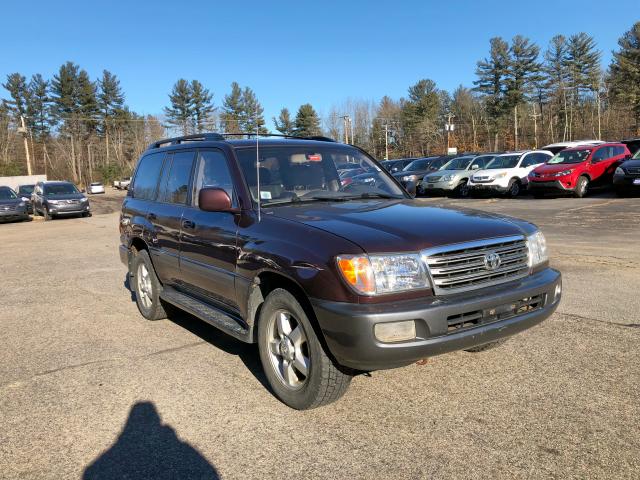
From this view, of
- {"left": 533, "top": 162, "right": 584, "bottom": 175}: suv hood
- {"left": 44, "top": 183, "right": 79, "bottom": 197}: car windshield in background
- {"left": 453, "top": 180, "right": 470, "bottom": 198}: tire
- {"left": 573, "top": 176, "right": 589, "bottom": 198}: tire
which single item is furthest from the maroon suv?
{"left": 44, "top": 183, "right": 79, "bottom": 197}: car windshield in background

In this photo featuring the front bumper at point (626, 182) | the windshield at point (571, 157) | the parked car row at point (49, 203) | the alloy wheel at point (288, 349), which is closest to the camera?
the alloy wheel at point (288, 349)

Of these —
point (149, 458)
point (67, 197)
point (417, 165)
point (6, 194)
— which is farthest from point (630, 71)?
point (149, 458)

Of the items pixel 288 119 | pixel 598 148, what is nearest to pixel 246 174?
pixel 598 148

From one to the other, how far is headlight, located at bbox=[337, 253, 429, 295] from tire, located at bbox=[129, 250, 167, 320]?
124 inches

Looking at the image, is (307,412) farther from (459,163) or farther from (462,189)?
(459,163)

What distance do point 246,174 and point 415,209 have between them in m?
1.37

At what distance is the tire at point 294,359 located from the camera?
3279mm

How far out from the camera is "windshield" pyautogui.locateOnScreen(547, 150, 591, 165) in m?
18.8

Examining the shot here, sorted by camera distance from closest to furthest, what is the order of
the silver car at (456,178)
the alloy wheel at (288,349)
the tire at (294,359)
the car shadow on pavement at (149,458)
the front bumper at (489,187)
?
the car shadow on pavement at (149,458) < the tire at (294,359) < the alloy wheel at (288,349) < the front bumper at (489,187) < the silver car at (456,178)

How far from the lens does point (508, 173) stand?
20344mm

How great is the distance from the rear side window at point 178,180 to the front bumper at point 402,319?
7.91ft

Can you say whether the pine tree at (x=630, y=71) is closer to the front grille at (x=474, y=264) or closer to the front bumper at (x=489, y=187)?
the front bumper at (x=489, y=187)

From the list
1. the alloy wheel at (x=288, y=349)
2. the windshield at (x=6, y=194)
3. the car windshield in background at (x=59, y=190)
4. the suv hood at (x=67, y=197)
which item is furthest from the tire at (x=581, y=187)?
the windshield at (x=6, y=194)

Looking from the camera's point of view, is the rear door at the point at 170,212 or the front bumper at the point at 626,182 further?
the front bumper at the point at 626,182
